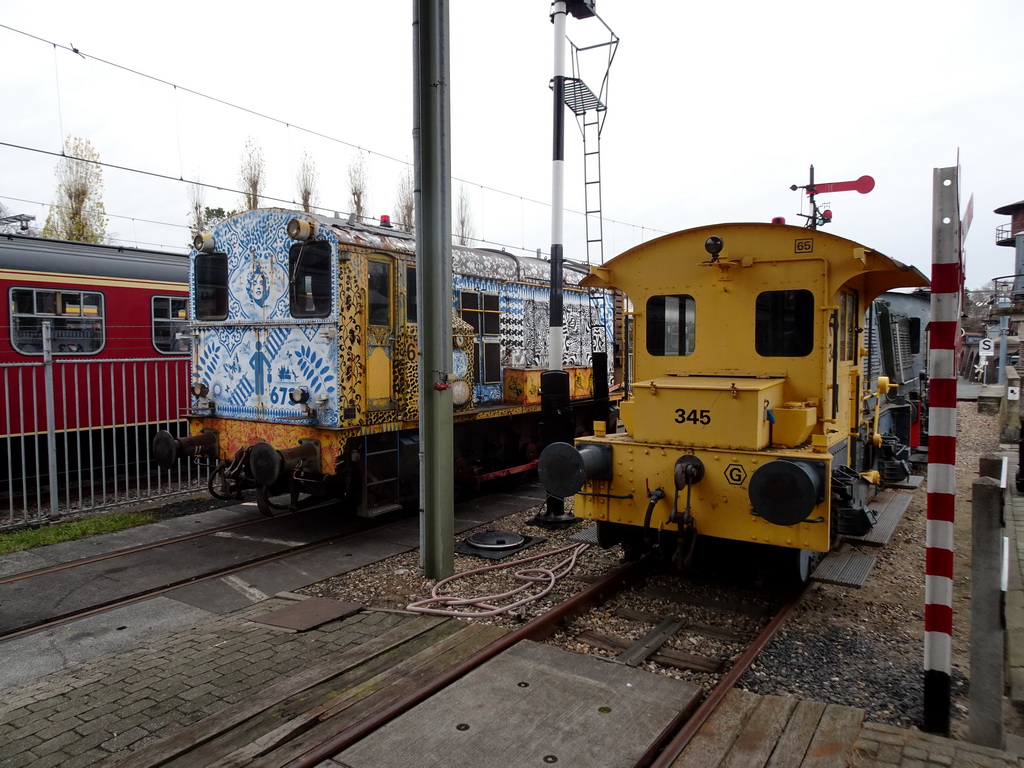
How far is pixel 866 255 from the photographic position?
5.22m

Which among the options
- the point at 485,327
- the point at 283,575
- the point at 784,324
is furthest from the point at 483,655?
the point at 485,327

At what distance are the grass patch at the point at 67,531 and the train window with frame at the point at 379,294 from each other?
145 inches

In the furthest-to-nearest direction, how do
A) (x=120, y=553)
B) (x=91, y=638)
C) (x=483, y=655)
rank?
(x=120, y=553), (x=91, y=638), (x=483, y=655)

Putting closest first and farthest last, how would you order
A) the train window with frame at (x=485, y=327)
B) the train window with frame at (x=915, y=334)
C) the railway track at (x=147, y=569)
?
1. the railway track at (x=147, y=569)
2. the train window with frame at (x=485, y=327)
3. the train window with frame at (x=915, y=334)

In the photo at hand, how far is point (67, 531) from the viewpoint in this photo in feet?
24.5

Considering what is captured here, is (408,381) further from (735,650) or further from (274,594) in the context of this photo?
(735,650)

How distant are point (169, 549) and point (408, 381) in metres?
2.93

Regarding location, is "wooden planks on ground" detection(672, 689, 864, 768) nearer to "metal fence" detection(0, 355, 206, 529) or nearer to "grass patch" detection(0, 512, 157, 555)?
"grass patch" detection(0, 512, 157, 555)

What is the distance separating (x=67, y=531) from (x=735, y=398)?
6.97m

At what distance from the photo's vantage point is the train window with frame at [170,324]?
35.4ft

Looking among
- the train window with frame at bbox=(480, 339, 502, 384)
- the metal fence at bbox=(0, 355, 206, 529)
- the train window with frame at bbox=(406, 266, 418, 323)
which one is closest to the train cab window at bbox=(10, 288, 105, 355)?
the metal fence at bbox=(0, 355, 206, 529)

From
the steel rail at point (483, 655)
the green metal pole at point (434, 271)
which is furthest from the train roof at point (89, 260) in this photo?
the steel rail at point (483, 655)

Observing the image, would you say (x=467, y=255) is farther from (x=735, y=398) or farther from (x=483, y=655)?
(x=483, y=655)

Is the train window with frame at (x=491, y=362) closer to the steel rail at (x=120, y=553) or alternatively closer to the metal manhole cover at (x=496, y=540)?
the metal manhole cover at (x=496, y=540)
